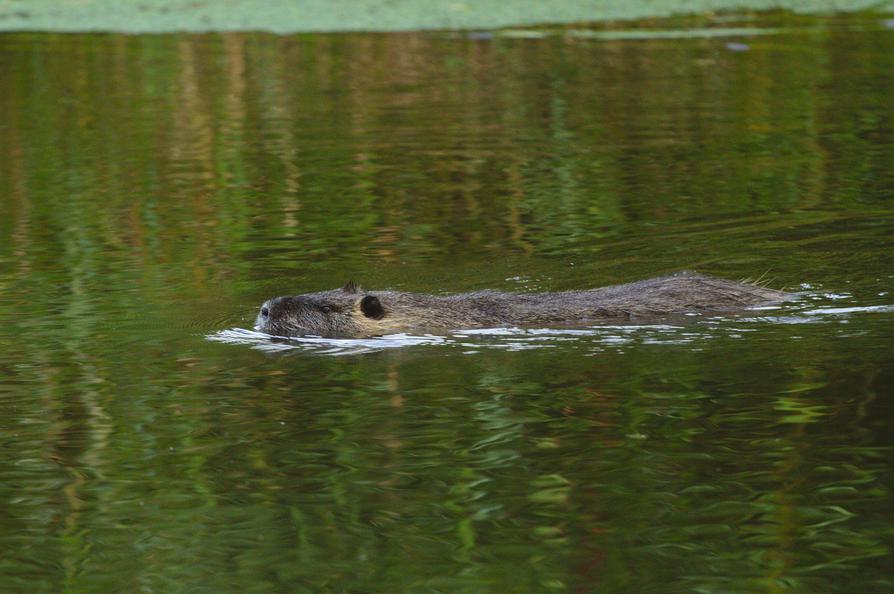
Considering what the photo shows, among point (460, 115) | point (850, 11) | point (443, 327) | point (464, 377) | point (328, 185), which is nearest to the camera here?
point (464, 377)

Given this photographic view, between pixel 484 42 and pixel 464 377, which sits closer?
pixel 464 377

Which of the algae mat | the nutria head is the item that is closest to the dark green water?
the nutria head

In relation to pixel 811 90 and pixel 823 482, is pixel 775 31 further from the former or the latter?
pixel 823 482

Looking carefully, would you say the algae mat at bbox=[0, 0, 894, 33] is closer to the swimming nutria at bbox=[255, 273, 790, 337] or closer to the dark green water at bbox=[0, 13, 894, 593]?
the dark green water at bbox=[0, 13, 894, 593]

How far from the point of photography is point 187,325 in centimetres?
697

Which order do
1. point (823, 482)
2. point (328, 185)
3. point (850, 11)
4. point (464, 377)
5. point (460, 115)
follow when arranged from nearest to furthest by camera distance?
point (823, 482) < point (464, 377) < point (328, 185) < point (460, 115) < point (850, 11)

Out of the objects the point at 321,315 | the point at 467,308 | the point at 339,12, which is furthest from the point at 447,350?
the point at 339,12

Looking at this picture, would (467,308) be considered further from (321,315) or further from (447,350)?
(321,315)

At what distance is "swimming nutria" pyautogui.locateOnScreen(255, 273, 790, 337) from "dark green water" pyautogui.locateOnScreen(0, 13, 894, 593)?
0.16 meters

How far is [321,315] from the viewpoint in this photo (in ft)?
22.2

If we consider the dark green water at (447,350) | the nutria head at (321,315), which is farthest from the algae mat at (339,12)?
the nutria head at (321,315)

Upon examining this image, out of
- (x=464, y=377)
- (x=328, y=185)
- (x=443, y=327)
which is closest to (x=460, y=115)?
(x=328, y=185)

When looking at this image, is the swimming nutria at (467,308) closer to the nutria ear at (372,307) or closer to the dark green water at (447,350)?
the nutria ear at (372,307)

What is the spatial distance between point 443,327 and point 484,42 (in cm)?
1057
